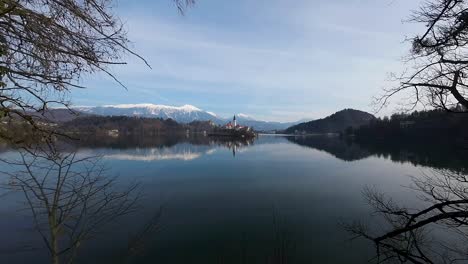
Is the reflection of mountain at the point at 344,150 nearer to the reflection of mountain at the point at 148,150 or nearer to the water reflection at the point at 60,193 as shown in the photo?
the reflection of mountain at the point at 148,150

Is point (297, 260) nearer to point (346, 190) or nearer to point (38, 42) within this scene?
point (38, 42)

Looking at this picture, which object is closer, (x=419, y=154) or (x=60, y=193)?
(x=60, y=193)

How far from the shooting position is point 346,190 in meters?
17.7

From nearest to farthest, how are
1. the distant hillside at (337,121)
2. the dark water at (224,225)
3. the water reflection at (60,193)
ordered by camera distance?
the water reflection at (60,193) < the dark water at (224,225) < the distant hillside at (337,121)

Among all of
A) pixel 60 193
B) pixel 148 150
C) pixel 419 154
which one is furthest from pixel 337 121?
pixel 60 193

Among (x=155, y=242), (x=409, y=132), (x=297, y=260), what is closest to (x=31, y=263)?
(x=155, y=242)

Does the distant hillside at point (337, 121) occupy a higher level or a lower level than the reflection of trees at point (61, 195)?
higher

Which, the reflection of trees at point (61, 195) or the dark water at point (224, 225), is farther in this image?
the dark water at point (224, 225)

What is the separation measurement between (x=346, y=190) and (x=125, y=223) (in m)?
11.6

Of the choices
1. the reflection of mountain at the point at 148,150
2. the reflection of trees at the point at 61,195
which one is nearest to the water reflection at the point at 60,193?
the reflection of trees at the point at 61,195

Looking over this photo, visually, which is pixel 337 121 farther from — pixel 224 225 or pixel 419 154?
pixel 224 225

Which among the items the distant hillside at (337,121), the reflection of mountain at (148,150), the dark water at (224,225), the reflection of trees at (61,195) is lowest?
the dark water at (224,225)

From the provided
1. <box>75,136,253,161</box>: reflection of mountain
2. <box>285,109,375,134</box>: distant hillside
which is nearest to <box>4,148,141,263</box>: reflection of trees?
<box>75,136,253,161</box>: reflection of mountain

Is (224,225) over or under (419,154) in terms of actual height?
under
